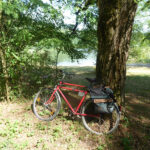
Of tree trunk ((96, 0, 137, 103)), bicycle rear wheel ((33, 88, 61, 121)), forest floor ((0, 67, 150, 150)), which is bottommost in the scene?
forest floor ((0, 67, 150, 150))

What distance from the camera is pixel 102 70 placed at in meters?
3.54

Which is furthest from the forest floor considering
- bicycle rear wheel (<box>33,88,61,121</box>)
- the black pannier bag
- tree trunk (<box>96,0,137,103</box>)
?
tree trunk (<box>96,0,137,103</box>)

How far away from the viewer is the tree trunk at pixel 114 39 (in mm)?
3168

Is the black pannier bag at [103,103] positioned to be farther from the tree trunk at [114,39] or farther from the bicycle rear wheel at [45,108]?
the bicycle rear wheel at [45,108]

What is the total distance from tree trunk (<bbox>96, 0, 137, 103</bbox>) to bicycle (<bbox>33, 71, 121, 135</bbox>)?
44 cm

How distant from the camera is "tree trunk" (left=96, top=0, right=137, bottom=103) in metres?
3.17

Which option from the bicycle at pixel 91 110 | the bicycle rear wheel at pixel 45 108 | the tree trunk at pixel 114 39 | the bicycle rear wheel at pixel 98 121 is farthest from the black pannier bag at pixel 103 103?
the bicycle rear wheel at pixel 45 108

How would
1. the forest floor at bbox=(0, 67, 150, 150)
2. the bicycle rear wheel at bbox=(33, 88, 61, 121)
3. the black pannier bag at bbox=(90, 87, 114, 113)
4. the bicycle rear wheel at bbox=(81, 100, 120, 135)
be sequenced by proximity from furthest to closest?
the bicycle rear wheel at bbox=(33, 88, 61, 121), the bicycle rear wheel at bbox=(81, 100, 120, 135), the black pannier bag at bbox=(90, 87, 114, 113), the forest floor at bbox=(0, 67, 150, 150)

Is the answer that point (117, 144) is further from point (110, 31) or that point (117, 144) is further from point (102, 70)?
point (110, 31)

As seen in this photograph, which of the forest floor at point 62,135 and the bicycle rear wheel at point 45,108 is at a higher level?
the bicycle rear wheel at point 45,108

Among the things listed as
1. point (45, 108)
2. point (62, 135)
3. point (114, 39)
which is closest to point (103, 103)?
point (62, 135)

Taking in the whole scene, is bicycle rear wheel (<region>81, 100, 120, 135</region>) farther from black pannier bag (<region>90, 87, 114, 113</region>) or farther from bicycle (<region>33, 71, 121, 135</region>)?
black pannier bag (<region>90, 87, 114, 113</region>)

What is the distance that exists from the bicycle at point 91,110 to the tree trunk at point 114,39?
439 millimetres

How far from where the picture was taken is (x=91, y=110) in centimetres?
369
